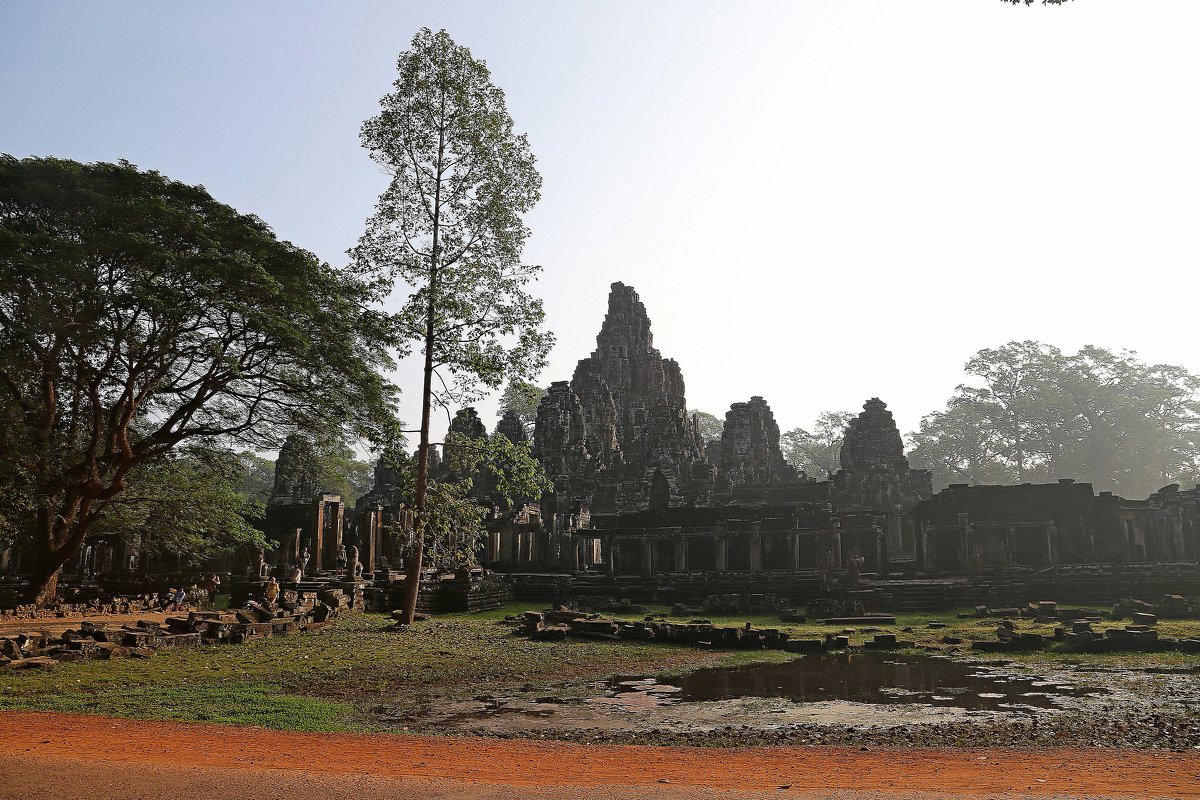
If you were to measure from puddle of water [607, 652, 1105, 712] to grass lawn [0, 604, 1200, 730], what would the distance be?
87cm

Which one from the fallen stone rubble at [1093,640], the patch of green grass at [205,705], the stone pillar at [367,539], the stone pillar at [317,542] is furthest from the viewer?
the stone pillar at [367,539]

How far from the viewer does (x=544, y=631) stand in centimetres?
1741

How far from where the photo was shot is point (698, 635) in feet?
53.6

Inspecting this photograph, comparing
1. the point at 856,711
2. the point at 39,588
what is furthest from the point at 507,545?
the point at 856,711

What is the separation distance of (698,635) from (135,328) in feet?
50.0

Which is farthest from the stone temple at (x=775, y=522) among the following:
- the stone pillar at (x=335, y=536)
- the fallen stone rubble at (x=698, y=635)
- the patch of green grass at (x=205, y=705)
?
the patch of green grass at (x=205, y=705)

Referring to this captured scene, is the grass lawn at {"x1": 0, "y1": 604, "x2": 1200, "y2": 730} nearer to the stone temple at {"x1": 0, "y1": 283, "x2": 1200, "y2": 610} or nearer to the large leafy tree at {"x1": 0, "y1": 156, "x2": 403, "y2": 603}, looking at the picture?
the stone temple at {"x1": 0, "y1": 283, "x2": 1200, "y2": 610}

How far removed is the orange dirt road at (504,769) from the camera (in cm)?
575

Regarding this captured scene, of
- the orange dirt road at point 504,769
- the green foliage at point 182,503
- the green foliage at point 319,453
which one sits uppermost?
the green foliage at point 319,453

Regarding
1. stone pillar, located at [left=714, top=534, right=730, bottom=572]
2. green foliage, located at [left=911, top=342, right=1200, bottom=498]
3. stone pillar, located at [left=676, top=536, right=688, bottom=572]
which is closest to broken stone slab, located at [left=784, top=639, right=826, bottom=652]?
stone pillar, located at [left=714, top=534, right=730, bottom=572]

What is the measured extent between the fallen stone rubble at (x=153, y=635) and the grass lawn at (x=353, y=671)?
38 centimetres

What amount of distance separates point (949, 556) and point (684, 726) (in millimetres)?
27308

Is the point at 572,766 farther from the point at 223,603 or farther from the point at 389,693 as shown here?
the point at 223,603

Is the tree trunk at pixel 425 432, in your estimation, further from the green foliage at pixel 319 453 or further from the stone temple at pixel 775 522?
the stone temple at pixel 775 522
